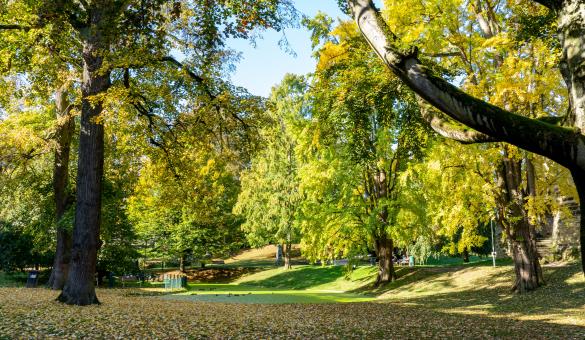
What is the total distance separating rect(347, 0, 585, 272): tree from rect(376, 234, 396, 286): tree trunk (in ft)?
71.2

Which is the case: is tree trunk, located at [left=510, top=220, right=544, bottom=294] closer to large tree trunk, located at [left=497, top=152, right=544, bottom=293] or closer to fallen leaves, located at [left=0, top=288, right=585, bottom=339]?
large tree trunk, located at [left=497, top=152, right=544, bottom=293]

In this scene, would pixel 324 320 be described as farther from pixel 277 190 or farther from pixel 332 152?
pixel 277 190

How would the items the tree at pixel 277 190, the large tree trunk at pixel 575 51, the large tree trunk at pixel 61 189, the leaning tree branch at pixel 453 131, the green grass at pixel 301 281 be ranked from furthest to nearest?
the tree at pixel 277 190
the green grass at pixel 301 281
the large tree trunk at pixel 61 189
the leaning tree branch at pixel 453 131
the large tree trunk at pixel 575 51

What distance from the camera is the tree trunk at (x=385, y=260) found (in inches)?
1078

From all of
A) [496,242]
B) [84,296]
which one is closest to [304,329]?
[84,296]

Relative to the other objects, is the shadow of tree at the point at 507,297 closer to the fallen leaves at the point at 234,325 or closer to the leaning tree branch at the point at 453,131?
the fallen leaves at the point at 234,325

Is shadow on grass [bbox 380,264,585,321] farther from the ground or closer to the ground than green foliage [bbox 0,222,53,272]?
closer to the ground

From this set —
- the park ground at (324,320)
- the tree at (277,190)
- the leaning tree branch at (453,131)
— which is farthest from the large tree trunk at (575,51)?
the tree at (277,190)

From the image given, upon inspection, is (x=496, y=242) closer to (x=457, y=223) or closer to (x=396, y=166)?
(x=396, y=166)

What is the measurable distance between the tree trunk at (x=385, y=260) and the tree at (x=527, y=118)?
2169 centimetres

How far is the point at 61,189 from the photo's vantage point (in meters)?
23.1

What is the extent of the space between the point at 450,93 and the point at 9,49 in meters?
16.5

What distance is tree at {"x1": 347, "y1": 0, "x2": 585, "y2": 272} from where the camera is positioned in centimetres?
566

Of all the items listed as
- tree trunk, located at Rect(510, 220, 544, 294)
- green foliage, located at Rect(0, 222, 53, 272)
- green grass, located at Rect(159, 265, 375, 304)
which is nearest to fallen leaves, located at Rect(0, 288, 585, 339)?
tree trunk, located at Rect(510, 220, 544, 294)
